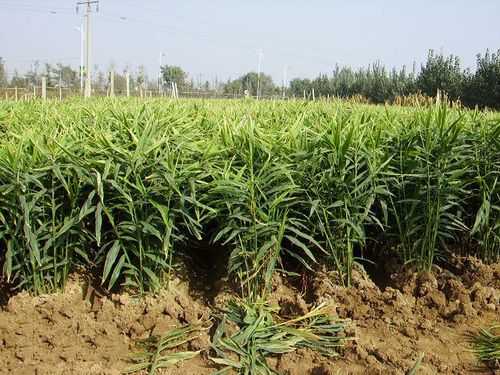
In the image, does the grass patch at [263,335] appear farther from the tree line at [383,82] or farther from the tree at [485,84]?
the tree at [485,84]

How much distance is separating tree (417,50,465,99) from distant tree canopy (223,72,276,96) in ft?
60.4

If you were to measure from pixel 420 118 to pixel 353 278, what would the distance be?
110 centimetres

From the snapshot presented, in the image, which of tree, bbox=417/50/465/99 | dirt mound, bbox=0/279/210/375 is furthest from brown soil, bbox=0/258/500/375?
tree, bbox=417/50/465/99

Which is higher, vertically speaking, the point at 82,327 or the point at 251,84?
the point at 251,84

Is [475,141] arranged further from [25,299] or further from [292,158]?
[25,299]

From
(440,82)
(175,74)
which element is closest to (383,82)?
(440,82)

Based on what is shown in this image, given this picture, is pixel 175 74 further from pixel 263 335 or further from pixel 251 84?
pixel 263 335

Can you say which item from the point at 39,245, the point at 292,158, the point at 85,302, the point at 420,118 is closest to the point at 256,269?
the point at 292,158

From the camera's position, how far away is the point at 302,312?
257 cm

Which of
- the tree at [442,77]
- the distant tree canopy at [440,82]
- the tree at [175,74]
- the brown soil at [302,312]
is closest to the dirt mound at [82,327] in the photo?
the brown soil at [302,312]

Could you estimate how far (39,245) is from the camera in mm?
2527

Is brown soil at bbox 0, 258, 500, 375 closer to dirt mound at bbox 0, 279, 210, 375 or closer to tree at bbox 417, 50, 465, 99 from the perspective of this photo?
dirt mound at bbox 0, 279, 210, 375

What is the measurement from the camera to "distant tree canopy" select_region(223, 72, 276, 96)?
41362mm

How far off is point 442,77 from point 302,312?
22676 millimetres
